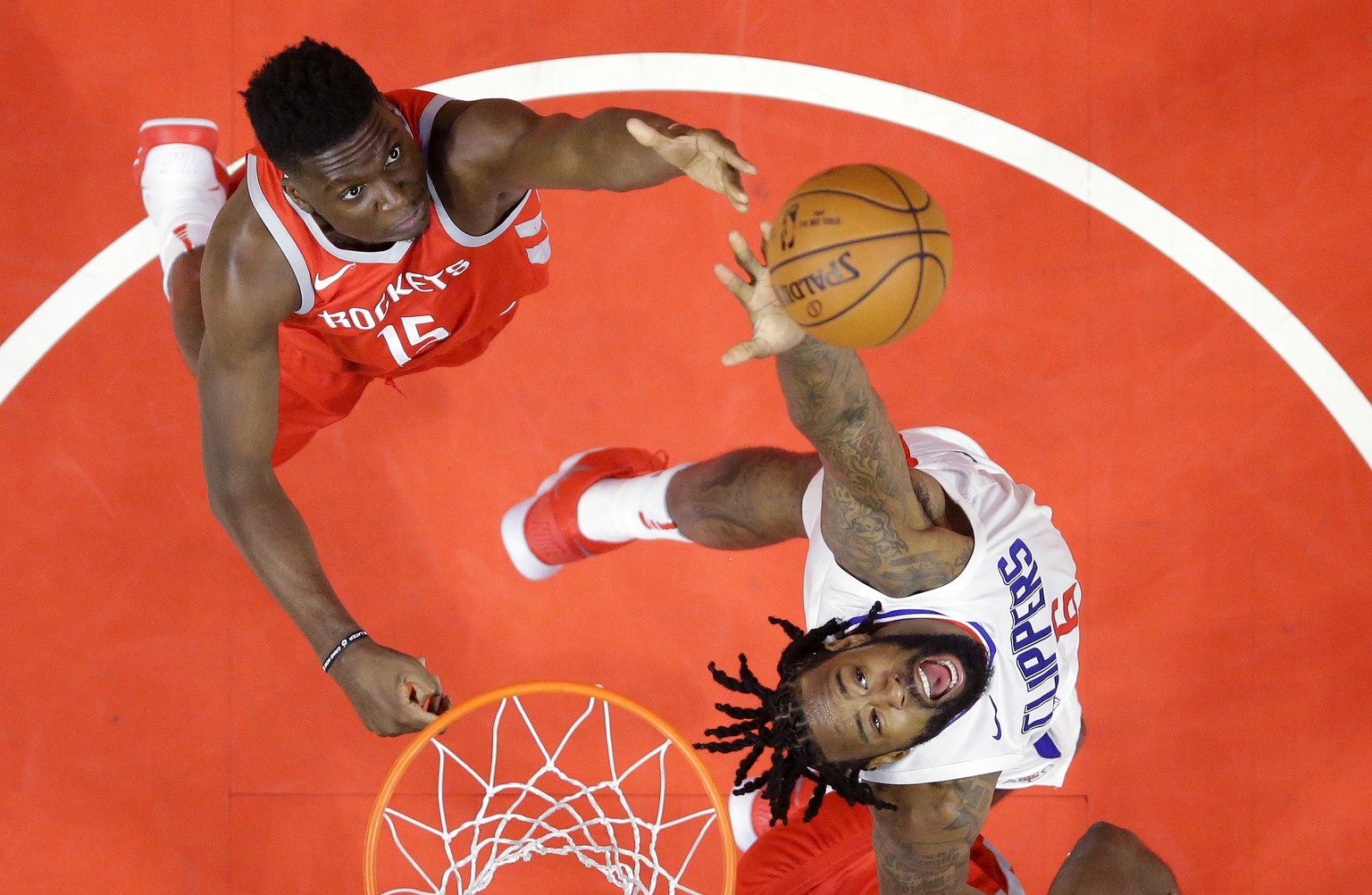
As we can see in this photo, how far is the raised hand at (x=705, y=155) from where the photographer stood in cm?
186

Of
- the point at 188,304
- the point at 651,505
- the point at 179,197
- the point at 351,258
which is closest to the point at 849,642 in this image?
the point at 651,505

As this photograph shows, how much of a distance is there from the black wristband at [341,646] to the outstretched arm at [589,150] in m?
1.15

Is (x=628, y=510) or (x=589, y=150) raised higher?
(x=589, y=150)

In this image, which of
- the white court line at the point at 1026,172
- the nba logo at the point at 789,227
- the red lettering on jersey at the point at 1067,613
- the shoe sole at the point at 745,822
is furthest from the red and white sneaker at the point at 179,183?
the red lettering on jersey at the point at 1067,613

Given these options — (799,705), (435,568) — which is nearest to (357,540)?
(435,568)

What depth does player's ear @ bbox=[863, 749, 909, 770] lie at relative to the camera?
101 inches

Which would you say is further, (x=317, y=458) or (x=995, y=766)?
(x=317, y=458)

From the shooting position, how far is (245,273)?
8.64 feet

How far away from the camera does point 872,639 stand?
254 centimetres

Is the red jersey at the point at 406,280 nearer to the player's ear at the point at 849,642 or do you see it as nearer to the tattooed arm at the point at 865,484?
the tattooed arm at the point at 865,484

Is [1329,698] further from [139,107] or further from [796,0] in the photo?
[139,107]

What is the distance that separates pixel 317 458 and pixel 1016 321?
2.59 meters

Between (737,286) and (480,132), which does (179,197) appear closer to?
(480,132)

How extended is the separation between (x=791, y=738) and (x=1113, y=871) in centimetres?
119
